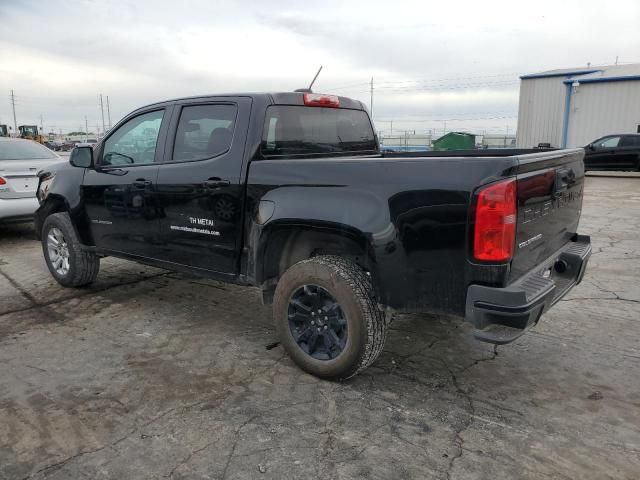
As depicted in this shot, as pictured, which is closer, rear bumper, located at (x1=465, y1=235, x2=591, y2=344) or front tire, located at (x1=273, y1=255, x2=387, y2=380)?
rear bumper, located at (x1=465, y1=235, x2=591, y2=344)

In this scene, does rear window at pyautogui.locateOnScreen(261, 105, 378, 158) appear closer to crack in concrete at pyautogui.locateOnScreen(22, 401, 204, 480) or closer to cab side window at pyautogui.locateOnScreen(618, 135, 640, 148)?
crack in concrete at pyautogui.locateOnScreen(22, 401, 204, 480)

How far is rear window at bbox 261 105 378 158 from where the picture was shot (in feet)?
12.6

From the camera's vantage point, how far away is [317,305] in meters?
3.36

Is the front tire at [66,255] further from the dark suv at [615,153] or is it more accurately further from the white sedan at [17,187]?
the dark suv at [615,153]

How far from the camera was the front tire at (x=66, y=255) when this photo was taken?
522cm

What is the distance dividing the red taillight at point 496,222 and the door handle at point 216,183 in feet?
6.09

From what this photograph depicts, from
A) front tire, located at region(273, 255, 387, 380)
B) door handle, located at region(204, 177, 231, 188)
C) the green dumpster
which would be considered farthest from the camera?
the green dumpster

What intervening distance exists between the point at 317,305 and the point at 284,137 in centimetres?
134

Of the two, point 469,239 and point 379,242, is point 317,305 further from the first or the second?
point 469,239

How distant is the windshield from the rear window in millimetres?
6203

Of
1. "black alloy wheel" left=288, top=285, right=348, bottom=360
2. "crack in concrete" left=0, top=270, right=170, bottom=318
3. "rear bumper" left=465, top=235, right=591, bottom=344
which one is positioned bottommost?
"crack in concrete" left=0, top=270, right=170, bottom=318

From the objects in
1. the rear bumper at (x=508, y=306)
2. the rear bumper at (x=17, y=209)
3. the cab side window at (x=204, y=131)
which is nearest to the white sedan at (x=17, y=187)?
the rear bumper at (x=17, y=209)

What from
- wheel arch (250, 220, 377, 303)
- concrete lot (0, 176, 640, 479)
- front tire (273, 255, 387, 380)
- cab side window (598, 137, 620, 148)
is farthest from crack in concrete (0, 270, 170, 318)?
cab side window (598, 137, 620, 148)

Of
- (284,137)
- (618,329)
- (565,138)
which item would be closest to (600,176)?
(565,138)
